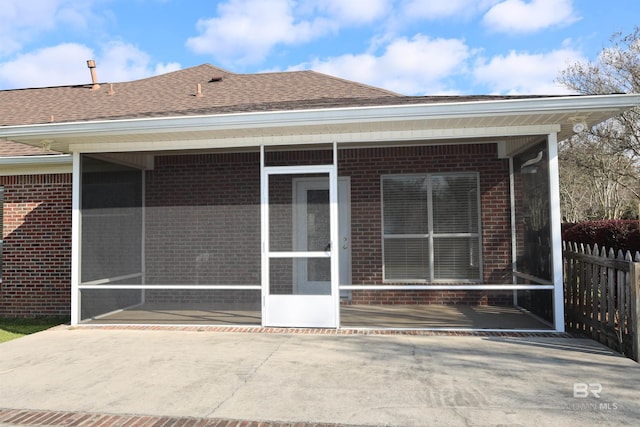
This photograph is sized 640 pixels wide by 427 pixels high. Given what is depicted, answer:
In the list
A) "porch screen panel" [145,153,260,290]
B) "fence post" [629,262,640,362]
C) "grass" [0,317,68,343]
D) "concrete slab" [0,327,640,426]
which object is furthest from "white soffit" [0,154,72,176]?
"fence post" [629,262,640,362]

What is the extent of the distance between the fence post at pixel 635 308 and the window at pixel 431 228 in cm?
281

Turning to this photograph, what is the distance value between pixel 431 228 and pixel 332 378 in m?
3.80

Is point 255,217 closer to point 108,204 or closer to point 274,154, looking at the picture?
point 274,154

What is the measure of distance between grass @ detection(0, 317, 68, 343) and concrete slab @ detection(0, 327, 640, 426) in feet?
3.88

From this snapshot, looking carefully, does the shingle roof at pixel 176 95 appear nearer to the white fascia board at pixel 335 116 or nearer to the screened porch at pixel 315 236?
the screened porch at pixel 315 236

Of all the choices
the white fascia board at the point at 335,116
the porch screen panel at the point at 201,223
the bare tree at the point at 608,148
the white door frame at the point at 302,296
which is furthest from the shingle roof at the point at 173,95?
the bare tree at the point at 608,148

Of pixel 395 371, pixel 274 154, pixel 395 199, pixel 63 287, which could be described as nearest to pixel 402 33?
pixel 395 199

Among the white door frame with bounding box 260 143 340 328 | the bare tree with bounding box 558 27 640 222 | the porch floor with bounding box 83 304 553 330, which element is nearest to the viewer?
the white door frame with bounding box 260 143 340 328

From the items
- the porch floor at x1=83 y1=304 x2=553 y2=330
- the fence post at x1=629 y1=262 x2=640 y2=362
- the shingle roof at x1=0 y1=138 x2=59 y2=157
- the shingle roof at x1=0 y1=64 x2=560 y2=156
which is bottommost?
the porch floor at x1=83 y1=304 x2=553 y2=330

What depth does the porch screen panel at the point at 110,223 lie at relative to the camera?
701cm

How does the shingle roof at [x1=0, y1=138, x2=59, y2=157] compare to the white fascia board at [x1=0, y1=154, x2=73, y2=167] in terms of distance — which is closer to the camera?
the white fascia board at [x1=0, y1=154, x2=73, y2=167]

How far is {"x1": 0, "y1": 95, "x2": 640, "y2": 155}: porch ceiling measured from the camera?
547 cm

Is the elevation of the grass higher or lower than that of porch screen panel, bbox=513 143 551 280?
lower

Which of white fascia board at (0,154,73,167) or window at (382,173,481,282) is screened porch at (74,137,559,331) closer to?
window at (382,173,481,282)
